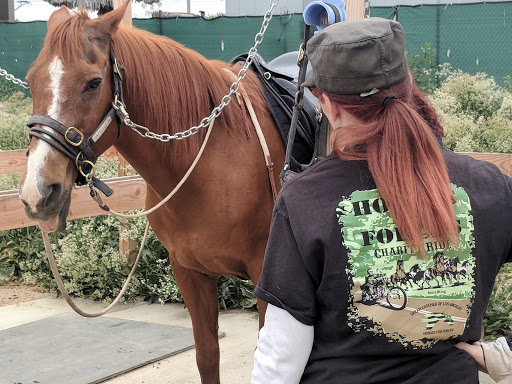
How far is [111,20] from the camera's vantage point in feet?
8.41

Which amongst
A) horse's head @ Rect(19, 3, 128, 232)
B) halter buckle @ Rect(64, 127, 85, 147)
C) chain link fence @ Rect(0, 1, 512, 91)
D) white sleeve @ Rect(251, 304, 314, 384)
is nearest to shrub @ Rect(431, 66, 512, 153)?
chain link fence @ Rect(0, 1, 512, 91)

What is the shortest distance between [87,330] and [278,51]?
9.07 meters

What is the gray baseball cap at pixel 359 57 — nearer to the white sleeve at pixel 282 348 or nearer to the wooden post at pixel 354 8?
the white sleeve at pixel 282 348

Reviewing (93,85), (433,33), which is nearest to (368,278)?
(93,85)

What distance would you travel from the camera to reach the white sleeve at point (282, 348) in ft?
4.45

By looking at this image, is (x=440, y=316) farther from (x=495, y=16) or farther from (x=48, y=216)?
(x=495, y=16)

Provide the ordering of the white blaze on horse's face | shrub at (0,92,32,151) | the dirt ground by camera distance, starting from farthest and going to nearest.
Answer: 1. shrub at (0,92,32,151)
2. the dirt ground
3. the white blaze on horse's face

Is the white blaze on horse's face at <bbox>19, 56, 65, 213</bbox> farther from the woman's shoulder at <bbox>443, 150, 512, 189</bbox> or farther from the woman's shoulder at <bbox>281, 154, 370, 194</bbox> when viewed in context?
the woman's shoulder at <bbox>443, 150, 512, 189</bbox>

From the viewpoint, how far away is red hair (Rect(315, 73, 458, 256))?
1.33 metres

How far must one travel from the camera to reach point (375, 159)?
1349mm

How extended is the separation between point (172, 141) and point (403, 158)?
5.48ft

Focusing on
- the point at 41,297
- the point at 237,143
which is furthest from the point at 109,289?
the point at 237,143

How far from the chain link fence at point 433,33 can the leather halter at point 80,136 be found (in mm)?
8261

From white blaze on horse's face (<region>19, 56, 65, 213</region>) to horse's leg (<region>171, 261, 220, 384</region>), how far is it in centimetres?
117
